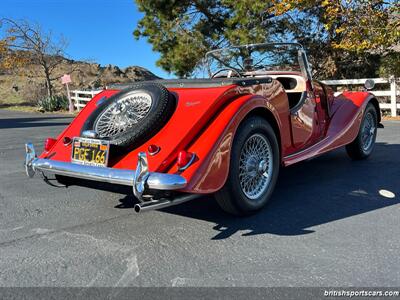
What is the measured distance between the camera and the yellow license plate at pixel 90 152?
3.05 metres

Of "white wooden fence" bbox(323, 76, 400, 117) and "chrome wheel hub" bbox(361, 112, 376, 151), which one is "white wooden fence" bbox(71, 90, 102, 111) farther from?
"chrome wheel hub" bbox(361, 112, 376, 151)

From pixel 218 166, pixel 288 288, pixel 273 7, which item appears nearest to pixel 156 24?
pixel 273 7

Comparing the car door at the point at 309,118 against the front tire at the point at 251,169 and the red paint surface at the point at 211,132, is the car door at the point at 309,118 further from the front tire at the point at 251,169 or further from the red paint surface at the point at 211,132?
the front tire at the point at 251,169

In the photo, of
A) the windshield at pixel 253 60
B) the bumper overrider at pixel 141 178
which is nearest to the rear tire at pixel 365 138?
the windshield at pixel 253 60

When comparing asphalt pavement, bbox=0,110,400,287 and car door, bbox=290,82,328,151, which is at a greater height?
car door, bbox=290,82,328,151

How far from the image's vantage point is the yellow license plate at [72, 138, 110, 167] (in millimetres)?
3047

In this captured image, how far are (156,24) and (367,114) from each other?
11.5 metres

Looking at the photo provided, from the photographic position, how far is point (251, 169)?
3340mm

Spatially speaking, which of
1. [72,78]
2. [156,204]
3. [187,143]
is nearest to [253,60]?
[187,143]

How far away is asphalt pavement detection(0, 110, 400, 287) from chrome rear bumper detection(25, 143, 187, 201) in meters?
0.46

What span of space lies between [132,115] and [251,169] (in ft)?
3.62

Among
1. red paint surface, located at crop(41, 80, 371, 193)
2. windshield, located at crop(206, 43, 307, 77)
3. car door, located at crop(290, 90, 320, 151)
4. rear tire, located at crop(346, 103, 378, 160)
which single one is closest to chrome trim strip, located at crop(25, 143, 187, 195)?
red paint surface, located at crop(41, 80, 371, 193)

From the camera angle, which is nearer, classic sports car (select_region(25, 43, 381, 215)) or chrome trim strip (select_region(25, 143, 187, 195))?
chrome trim strip (select_region(25, 143, 187, 195))

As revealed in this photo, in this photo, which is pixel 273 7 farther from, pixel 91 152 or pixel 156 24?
pixel 91 152
